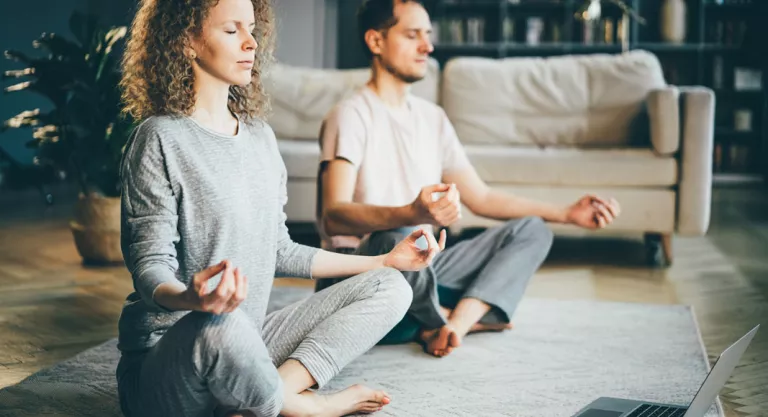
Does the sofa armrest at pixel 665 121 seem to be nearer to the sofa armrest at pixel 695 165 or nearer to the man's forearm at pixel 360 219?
the sofa armrest at pixel 695 165

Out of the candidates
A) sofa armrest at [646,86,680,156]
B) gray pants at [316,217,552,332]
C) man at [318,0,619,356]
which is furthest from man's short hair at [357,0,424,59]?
sofa armrest at [646,86,680,156]

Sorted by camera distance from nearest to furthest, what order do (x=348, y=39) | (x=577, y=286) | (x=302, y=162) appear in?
1. (x=577, y=286)
2. (x=302, y=162)
3. (x=348, y=39)

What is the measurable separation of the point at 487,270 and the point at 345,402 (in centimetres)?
84

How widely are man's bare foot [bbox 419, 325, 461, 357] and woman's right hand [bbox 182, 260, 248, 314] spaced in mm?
1126

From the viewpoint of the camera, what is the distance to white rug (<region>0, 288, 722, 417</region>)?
2.00m

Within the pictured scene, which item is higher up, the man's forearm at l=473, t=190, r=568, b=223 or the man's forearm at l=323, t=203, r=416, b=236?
the man's forearm at l=323, t=203, r=416, b=236

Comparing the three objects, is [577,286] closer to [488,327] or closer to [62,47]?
[488,327]

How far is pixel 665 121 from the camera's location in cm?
391

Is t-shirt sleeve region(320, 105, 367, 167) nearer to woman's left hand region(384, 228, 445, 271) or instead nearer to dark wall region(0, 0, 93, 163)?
woman's left hand region(384, 228, 445, 271)

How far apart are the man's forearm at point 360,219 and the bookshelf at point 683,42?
5016mm

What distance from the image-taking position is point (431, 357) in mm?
2385

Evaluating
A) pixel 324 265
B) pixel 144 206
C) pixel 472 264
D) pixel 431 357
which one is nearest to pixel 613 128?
pixel 472 264

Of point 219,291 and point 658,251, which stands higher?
point 219,291

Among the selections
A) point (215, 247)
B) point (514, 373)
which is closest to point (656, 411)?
point (514, 373)
